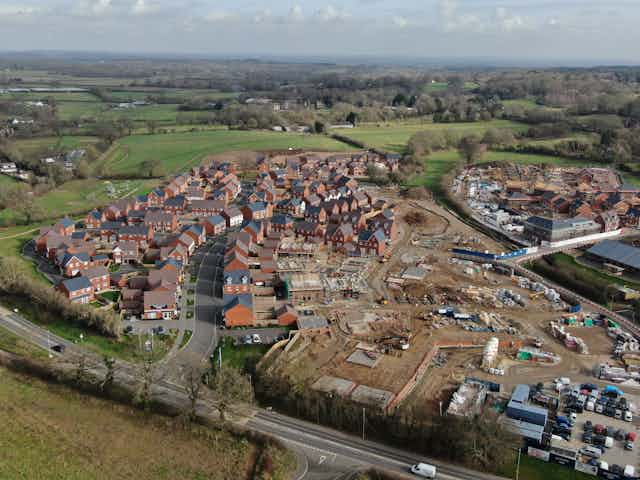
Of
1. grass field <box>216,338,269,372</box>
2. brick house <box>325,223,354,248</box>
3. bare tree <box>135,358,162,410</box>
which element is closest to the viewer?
bare tree <box>135,358,162,410</box>

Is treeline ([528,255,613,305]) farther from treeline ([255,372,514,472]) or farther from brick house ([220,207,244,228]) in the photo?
brick house ([220,207,244,228])

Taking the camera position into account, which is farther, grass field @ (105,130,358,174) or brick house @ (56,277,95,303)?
grass field @ (105,130,358,174)

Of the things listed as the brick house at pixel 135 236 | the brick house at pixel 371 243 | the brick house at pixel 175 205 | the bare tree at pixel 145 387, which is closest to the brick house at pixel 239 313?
the bare tree at pixel 145 387

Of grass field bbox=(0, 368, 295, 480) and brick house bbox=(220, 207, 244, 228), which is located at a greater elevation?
brick house bbox=(220, 207, 244, 228)

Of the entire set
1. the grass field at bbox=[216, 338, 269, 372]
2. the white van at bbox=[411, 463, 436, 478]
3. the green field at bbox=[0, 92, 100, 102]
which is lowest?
the white van at bbox=[411, 463, 436, 478]

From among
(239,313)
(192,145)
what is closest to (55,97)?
(192,145)

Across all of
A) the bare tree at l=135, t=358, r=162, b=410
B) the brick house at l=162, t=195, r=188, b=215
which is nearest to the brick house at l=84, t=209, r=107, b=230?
the brick house at l=162, t=195, r=188, b=215

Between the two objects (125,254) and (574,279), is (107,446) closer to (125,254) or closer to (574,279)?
(125,254)
